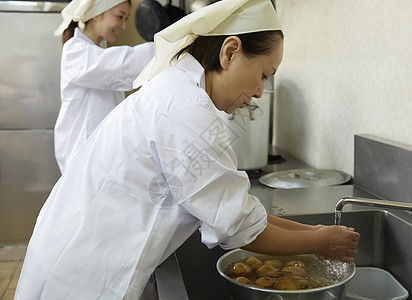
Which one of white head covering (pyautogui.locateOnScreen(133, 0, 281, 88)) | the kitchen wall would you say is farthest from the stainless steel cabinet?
white head covering (pyautogui.locateOnScreen(133, 0, 281, 88))

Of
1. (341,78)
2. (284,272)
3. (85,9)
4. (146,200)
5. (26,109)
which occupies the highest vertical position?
(85,9)

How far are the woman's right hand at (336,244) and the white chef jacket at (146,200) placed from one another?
0.14m

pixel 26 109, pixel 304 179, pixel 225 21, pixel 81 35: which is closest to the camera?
pixel 225 21

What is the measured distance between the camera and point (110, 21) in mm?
2150

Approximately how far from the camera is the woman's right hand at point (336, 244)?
0.88m

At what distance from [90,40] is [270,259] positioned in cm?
154

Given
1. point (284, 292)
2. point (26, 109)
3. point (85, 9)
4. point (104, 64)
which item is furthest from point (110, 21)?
point (284, 292)

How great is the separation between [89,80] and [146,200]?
1347mm

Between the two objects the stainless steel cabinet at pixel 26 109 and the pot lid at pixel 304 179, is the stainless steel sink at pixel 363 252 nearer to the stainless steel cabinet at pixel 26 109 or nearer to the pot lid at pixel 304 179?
the pot lid at pixel 304 179

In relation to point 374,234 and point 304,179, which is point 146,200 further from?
point 304,179

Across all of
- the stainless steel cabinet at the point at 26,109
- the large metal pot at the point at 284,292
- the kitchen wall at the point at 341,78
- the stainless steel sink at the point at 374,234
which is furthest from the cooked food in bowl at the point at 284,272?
the stainless steel cabinet at the point at 26,109

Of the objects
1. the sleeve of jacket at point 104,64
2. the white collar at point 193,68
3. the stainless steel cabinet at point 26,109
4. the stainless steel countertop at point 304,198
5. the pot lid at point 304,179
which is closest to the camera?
the white collar at point 193,68

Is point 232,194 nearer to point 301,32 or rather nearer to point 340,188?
point 340,188

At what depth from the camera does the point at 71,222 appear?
2.79ft
